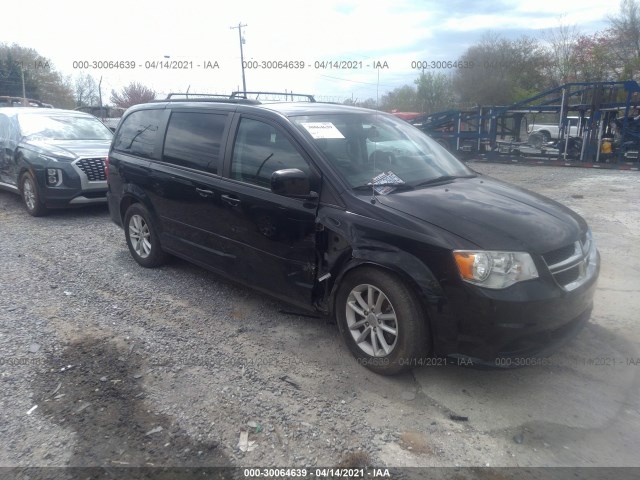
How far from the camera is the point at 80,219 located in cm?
849

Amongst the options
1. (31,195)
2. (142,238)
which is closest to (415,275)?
(142,238)

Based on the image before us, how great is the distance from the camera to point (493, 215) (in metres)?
3.40

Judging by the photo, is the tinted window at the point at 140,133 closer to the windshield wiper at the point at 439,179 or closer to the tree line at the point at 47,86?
the windshield wiper at the point at 439,179

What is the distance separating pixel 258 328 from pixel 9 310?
2.33 metres

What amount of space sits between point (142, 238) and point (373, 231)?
11.0ft

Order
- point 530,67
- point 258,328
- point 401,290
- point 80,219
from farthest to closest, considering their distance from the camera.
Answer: point 530,67
point 80,219
point 258,328
point 401,290

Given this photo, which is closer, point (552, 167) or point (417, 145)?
point (417, 145)

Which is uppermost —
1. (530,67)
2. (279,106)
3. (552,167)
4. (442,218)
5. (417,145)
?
(530,67)

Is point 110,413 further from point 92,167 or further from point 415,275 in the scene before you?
point 92,167

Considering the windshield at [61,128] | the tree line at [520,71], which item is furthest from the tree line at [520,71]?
the windshield at [61,128]

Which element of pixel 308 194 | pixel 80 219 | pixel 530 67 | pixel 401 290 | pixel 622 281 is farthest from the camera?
pixel 530 67

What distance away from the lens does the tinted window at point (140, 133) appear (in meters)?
5.50

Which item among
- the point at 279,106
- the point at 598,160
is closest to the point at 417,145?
the point at 279,106

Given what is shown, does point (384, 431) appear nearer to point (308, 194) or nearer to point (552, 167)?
point (308, 194)
